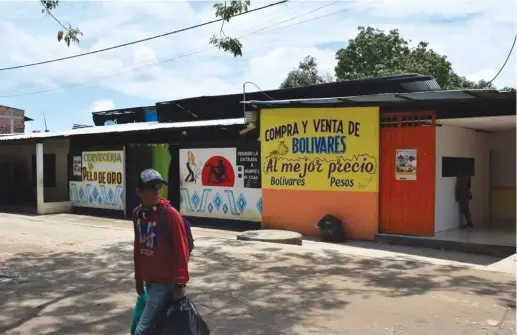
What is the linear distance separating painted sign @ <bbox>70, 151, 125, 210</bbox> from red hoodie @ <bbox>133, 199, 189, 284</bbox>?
13.6 m

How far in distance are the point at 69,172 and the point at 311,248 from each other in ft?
38.6

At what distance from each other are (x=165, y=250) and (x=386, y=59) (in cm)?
3443

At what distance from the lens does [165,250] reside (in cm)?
381

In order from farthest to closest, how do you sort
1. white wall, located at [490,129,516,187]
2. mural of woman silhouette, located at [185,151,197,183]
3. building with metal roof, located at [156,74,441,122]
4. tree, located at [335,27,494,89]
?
1. tree, located at [335,27,494,89]
2. mural of woman silhouette, located at [185,151,197,183]
3. white wall, located at [490,129,516,187]
4. building with metal roof, located at [156,74,441,122]

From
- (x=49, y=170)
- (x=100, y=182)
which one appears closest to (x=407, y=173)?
(x=100, y=182)

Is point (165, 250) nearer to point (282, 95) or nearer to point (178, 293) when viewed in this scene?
point (178, 293)

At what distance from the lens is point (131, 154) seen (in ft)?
55.8

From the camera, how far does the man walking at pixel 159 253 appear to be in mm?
3760

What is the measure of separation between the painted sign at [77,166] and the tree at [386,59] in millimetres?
20885

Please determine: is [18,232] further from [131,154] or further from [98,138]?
[98,138]

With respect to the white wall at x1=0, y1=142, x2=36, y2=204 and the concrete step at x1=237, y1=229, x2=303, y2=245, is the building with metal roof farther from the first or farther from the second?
the white wall at x1=0, y1=142, x2=36, y2=204

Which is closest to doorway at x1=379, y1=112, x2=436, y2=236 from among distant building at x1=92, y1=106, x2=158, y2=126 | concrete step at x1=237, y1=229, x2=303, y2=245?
concrete step at x1=237, y1=229, x2=303, y2=245

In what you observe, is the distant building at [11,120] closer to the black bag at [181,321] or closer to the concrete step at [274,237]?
the concrete step at [274,237]

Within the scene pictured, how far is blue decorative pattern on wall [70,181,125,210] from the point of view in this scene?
17.2 metres
